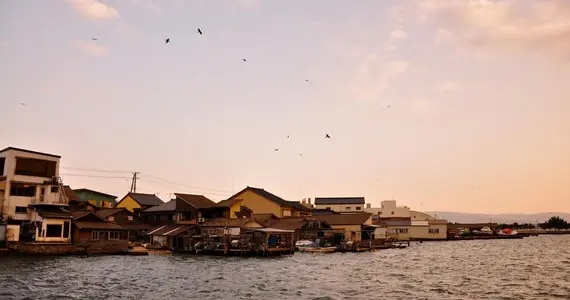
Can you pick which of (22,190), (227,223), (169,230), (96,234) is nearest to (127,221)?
(169,230)

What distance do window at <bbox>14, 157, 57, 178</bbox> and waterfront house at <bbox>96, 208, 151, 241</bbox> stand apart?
518 inches

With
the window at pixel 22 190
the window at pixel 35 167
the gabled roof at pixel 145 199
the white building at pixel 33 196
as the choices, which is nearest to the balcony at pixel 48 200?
the white building at pixel 33 196

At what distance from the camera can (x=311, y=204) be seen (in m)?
138

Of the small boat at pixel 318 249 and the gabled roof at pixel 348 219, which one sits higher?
the gabled roof at pixel 348 219

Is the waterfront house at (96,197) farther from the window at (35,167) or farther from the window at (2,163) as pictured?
the window at (2,163)

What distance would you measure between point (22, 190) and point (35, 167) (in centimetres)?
366

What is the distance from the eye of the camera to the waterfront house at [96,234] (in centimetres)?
5766

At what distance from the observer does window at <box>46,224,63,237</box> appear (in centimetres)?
5728

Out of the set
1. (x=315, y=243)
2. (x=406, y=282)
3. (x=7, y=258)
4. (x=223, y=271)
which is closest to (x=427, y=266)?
(x=406, y=282)

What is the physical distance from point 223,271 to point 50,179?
3141 cm

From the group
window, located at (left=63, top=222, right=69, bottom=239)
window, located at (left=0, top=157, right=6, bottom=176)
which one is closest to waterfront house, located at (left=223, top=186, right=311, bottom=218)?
window, located at (left=63, top=222, right=69, bottom=239)

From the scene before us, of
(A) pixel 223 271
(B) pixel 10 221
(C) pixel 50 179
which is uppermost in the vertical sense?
(C) pixel 50 179

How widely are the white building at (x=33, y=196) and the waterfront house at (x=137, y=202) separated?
25.8 m

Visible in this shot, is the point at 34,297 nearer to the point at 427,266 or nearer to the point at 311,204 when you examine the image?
the point at 427,266
